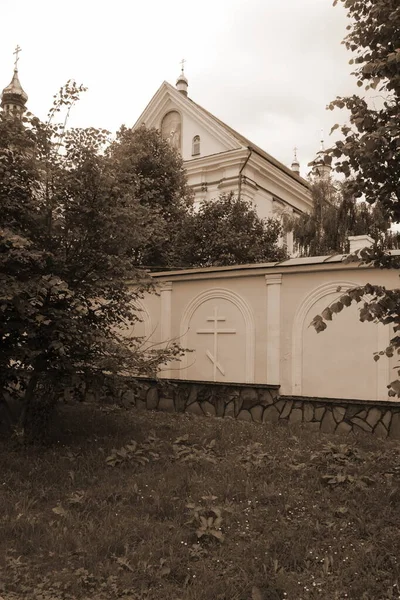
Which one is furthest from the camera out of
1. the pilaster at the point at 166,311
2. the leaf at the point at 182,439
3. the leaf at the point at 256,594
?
the pilaster at the point at 166,311

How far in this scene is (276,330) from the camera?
9109 millimetres

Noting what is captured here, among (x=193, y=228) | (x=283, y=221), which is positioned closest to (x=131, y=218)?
(x=193, y=228)

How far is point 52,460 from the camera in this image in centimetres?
656

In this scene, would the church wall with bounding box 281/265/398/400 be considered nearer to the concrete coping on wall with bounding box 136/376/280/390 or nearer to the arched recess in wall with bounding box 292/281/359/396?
the arched recess in wall with bounding box 292/281/359/396

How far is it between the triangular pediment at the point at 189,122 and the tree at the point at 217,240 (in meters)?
9.24

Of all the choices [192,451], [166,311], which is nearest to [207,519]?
[192,451]

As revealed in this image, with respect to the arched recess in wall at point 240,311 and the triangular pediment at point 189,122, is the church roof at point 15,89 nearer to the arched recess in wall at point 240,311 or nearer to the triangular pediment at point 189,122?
the triangular pediment at point 189,122

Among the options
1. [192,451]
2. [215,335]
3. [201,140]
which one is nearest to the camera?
[192,451]

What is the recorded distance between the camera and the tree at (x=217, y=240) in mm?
16922

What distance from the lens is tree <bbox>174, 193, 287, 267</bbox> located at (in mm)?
16922

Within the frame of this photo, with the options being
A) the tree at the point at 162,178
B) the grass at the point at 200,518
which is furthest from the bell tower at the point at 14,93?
the grass at the point at 200,518

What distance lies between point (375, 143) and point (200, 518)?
136 inches

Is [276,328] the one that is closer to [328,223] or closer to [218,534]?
[218,534]

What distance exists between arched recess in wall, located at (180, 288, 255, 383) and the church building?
51.2 feet
